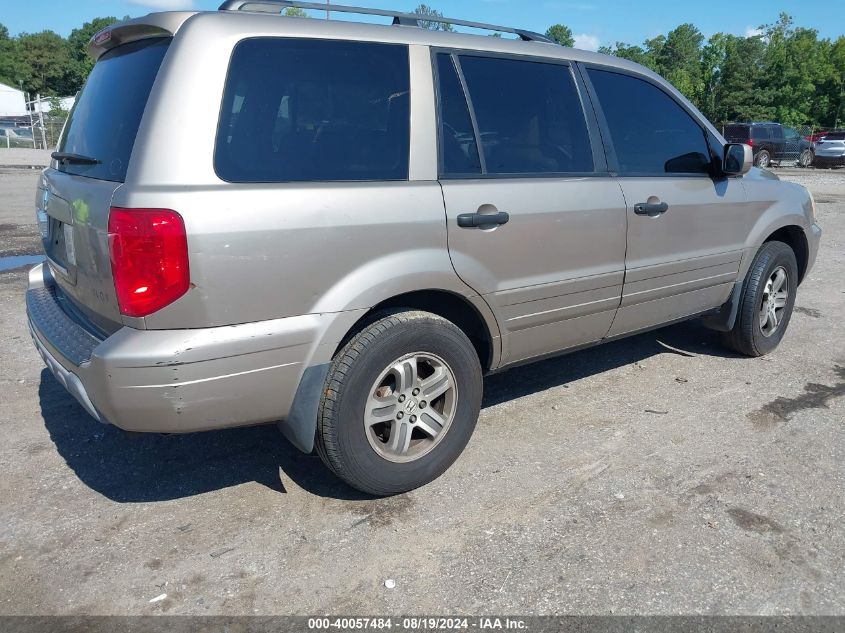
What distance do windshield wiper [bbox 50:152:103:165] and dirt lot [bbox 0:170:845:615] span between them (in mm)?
1451

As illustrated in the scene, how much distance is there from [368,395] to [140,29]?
176 cm

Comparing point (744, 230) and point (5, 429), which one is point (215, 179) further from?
point (744, 230)

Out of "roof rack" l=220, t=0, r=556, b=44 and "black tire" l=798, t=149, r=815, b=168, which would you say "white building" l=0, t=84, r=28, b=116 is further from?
"roof rack" l=220, t=0, r=556, b=44

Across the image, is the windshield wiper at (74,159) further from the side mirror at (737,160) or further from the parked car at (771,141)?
the parked car at (771,141)

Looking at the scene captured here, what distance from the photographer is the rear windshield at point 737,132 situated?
27.9 metres

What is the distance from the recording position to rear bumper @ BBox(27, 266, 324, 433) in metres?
2.46

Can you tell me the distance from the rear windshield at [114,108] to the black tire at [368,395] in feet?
3.70

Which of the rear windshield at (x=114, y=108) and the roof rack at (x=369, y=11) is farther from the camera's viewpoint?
the roof rack at (x=369, y=11)

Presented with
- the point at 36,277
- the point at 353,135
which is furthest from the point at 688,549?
the point at 36,277

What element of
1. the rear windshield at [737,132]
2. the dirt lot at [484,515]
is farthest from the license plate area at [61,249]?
the rear windshield at [737,132]

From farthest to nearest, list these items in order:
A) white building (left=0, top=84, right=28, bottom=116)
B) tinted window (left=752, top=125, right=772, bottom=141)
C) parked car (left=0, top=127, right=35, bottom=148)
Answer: white building (left=0, top=84, right=28, bottom=116) → parked car (left=0, top=127, right=35, bottom=148) → tinted window (left=752, top=125, right=772, bottom=141)

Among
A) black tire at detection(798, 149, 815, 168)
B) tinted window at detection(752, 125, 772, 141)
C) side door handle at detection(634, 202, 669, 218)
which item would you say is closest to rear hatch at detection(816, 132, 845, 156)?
black tire at detection(798, 149, 815, 168)

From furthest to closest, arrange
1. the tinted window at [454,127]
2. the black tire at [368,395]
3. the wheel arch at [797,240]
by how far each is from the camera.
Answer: the wheel arch at [797,240] < the tinted window at [454,127] < the black tire at [368,395]

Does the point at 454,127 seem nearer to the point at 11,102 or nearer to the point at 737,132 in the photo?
the point at 737,132
